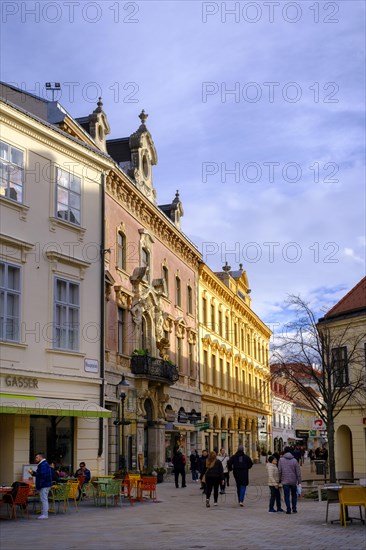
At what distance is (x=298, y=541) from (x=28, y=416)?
1137cm

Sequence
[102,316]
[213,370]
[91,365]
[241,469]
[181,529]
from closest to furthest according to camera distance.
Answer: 1. [181,529]
2. [241,469]
3. [91,365]
4. [102,316]
5. [213,370]

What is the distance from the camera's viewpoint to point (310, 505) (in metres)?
21.8

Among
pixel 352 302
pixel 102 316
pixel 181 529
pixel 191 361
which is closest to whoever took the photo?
pixel 181 529

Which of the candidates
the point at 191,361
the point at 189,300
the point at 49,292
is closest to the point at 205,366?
the point at 191,361

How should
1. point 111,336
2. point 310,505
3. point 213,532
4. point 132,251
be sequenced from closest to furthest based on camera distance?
point 213,532
point 310,505
point 111,336
point 132,251

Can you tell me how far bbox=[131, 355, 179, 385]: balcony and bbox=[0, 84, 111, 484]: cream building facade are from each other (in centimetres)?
800

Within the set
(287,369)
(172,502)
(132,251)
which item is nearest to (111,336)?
(132,251)

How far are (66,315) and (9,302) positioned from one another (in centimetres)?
265

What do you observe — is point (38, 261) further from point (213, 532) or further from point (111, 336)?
point (213, 532)

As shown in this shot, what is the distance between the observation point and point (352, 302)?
3731 centimetres

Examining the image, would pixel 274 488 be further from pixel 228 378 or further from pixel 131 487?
pixel 228 378

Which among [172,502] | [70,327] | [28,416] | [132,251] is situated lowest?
[172,502]

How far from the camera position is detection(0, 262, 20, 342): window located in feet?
73.1

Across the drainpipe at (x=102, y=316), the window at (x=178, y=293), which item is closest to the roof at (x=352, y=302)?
the window at (x=178, y=293)
